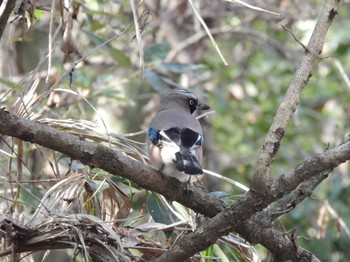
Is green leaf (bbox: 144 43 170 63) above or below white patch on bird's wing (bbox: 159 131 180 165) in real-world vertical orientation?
above

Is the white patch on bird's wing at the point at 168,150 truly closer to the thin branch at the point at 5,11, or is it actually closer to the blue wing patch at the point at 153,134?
the blue wing patch at the point at 153,134

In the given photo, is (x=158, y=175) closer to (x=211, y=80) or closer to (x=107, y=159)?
(x=107, y=159)

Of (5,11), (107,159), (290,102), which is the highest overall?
(5,11)

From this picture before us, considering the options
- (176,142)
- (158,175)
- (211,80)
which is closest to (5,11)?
(158,175)

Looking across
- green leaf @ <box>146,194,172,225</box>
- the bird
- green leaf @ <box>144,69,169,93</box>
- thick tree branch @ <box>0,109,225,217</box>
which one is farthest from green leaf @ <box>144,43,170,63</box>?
thick tree branch @ <box>0,109,225,217</box>

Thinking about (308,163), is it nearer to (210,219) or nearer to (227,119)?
(210,219)

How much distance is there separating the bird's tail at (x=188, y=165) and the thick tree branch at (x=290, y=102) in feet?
2.25

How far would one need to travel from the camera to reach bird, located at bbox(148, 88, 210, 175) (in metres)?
3.46

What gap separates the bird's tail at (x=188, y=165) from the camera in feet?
11.0

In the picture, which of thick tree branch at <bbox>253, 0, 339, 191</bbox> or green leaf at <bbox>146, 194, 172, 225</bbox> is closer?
thick tree branch at <bbox>253, 0, 339, 191</bbox>

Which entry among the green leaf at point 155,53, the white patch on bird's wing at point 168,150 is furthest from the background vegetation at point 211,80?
the white patch on bird's wing at point 168,150

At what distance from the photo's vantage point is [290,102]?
9.21 ft

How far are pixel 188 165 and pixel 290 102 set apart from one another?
2.44 feet

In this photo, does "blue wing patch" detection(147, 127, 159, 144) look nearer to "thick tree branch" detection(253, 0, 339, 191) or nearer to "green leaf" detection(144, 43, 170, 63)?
"thick tree branch" detection(253, 0, 339, 191)
